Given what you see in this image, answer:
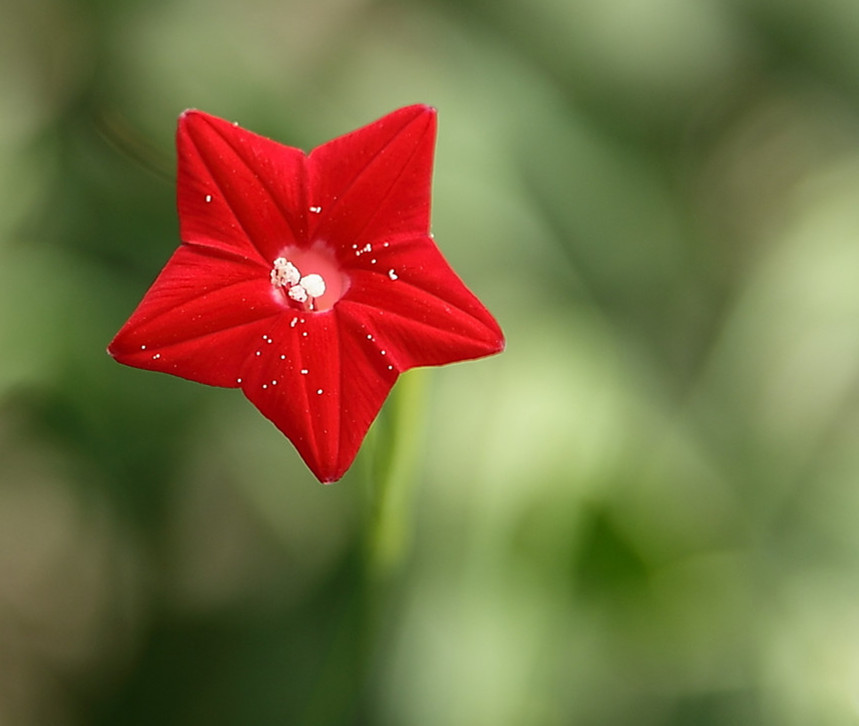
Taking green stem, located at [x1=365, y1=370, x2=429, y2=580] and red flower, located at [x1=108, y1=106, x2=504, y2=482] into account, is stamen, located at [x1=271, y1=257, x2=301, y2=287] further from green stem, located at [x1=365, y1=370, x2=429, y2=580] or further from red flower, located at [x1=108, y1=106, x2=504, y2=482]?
green stem, located at [x1=365, y1=370, x2=429, y2=580]

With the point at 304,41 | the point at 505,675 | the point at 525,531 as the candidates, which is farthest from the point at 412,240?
the point at 304,41

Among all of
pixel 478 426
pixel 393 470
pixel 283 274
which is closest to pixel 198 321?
pixel 283 274

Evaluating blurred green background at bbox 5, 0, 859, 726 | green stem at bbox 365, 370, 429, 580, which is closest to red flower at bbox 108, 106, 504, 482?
green stem at bbox 365, 370, 429, 580

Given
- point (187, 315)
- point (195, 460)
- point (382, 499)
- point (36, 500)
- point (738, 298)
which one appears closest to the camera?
point (187, 315)

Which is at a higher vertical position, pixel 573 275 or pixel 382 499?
pixel 573 275

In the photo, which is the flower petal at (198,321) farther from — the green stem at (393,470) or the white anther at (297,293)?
the green stem at (393,470)

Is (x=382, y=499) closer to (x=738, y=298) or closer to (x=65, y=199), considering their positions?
(x=65, y=199)

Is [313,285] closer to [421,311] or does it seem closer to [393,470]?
[421,311]

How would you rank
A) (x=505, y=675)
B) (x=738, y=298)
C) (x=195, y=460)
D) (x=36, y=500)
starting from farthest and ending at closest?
(x=738, y=298), (x=36, y=500), (x=195, y=460), (x=505, y=675)
